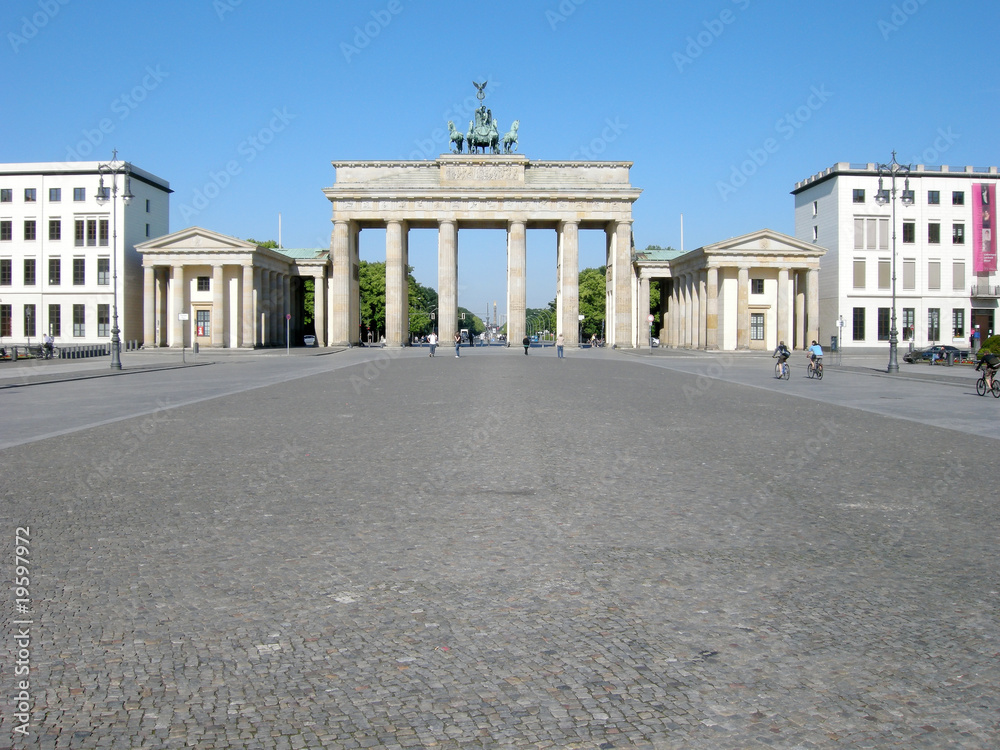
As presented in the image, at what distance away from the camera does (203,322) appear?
249ft

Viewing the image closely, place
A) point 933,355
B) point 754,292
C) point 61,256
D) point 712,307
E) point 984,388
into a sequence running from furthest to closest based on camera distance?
point 61,256 < point 754,292 < point 712,307 < point 933,355 < point 984,388

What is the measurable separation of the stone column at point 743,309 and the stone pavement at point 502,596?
62171mm

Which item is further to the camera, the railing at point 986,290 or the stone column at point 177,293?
the railing at point 986,290

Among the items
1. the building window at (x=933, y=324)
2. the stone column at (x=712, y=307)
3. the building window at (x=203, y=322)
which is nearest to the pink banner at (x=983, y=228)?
the building window at (x=933, y=324)

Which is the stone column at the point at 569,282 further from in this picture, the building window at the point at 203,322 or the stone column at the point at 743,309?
the building window at the point at 203,322

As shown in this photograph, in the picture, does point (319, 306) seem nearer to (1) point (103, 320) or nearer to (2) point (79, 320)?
(1) point (103, 320)

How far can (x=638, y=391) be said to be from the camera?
82.7 ft

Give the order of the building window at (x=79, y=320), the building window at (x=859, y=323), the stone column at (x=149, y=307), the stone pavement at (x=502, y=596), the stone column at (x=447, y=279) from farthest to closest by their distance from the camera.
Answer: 1. the building window at (x=79, y=320)
2. the building window at (x=859, y=323)
3. the stone column at (x=447, y=279)
4. the stone column at (x=149, y=307)
5. the stone pavement at (x=502, y=596)

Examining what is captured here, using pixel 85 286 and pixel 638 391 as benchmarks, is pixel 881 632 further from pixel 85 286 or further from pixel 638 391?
pixel 85 286

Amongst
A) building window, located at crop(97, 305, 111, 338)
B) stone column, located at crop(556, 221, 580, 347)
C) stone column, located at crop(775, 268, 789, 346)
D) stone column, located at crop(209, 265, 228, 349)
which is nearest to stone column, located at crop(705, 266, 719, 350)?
stone column, located at crop(775, 268, 789, 346)

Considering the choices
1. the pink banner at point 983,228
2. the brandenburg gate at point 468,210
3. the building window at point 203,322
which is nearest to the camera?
the building window at point 203,322

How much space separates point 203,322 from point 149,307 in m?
4.58

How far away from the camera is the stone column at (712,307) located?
73062 millimetres

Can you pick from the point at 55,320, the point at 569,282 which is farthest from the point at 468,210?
the point at 55,320
